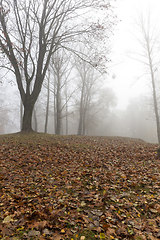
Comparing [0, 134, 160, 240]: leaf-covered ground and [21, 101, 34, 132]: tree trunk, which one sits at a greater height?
[21, 101, 34, 132]: tree trunk

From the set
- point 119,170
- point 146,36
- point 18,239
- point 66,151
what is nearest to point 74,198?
point 18,239

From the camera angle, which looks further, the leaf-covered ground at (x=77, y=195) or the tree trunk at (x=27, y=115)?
the tree trunk at (x=27, y=115)

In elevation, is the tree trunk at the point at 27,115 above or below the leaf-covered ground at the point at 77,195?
above

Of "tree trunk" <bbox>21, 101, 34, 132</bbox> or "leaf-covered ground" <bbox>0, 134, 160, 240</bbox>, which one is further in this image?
"tree trunk" <bbox>21, 101, 34, 132</bbox>

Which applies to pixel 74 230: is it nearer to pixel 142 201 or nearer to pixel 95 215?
pixel 95 215

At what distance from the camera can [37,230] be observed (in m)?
2.86

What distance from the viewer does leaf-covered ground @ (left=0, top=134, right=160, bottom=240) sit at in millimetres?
2911

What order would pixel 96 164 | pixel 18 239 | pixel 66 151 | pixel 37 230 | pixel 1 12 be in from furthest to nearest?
pixel 1 12 < pixel 66 151 < pixel 96 164 < pixel 37 230 < pixel 18 239

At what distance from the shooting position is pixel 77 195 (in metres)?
4.14

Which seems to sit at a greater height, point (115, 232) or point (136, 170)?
point (136, 170)

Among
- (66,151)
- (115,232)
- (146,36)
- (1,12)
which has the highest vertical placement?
(146,36)

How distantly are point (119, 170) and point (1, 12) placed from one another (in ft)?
33.1

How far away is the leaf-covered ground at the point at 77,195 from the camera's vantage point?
2911mm

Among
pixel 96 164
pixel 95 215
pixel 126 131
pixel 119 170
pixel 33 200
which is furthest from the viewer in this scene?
pixel 126 131
